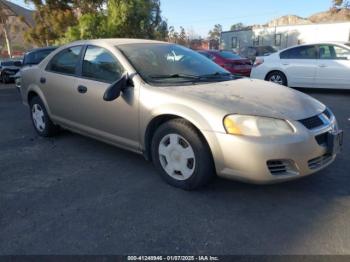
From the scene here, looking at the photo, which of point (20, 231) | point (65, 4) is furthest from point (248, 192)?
point (65, 4)

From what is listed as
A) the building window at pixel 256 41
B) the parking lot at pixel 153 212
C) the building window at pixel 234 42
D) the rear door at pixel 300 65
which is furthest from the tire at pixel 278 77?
the building window at pixel 234 42

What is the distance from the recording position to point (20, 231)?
3018 mm

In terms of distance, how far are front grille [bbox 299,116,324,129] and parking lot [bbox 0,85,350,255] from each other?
689mm

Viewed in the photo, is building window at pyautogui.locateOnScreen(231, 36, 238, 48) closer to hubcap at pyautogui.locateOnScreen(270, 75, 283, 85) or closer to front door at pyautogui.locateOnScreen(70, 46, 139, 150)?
hubcap at pyautogui.locateOnScreen(270, 75, 283, 85)

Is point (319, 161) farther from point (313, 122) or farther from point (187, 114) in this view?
point (187, 114)

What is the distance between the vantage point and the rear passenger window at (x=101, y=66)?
13.8 feet

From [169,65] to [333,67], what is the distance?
22.2 feet

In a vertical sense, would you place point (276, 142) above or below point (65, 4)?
below

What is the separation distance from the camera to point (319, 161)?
346cm

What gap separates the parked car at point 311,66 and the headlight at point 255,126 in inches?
283

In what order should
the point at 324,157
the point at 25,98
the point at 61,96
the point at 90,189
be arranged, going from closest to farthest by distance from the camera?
the point at 324,157, the point at 90,189, the point at 61,96, the point at 25,98

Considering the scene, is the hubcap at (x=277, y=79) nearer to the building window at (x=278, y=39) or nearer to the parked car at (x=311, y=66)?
the parked car at (x=311, y=66)

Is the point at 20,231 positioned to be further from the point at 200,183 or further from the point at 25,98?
the point at 25,98

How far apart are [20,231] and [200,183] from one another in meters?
1.64
